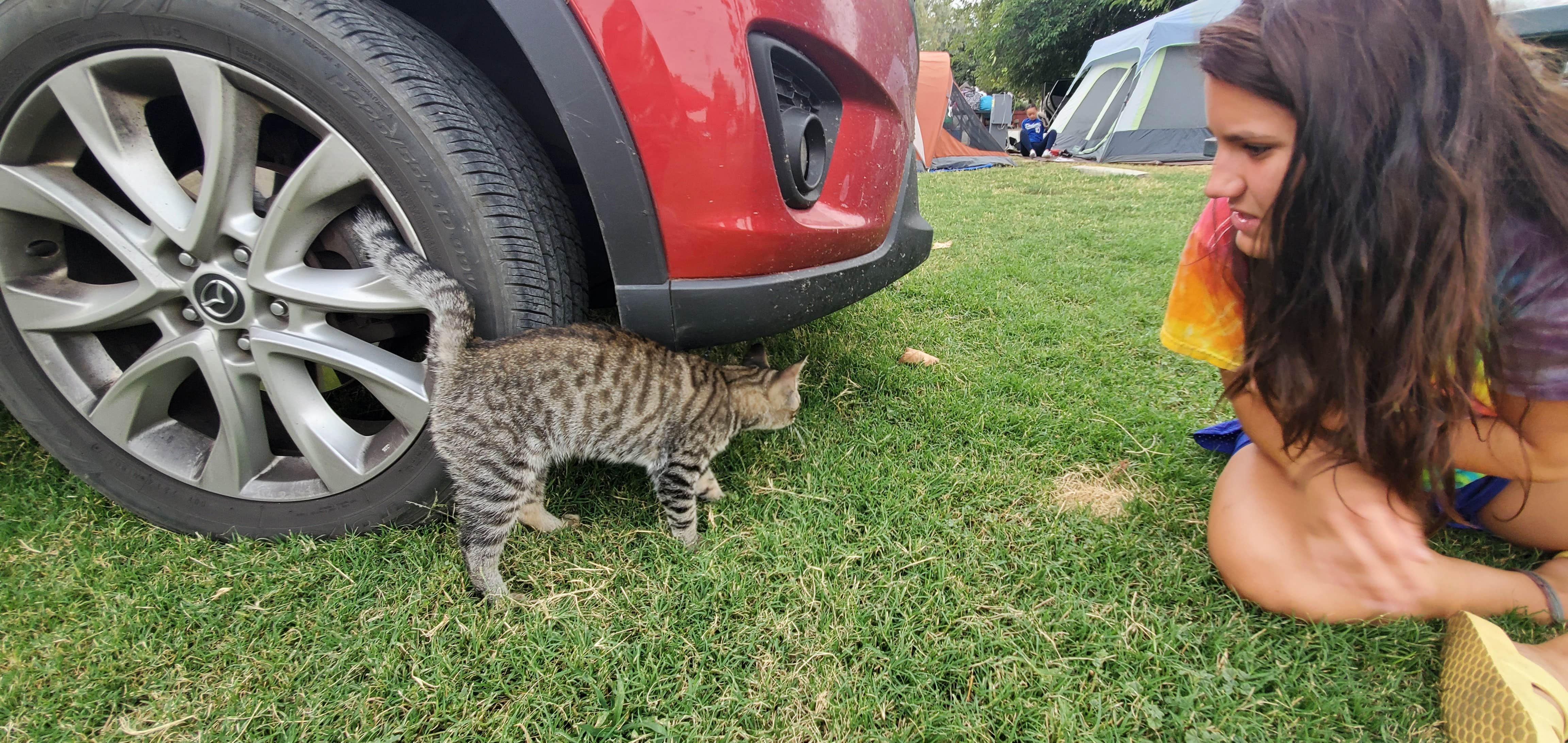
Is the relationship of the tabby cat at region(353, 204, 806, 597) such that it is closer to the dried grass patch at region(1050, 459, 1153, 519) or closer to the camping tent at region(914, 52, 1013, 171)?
the dried grass patch at region(1050, 459, 1153, 519)

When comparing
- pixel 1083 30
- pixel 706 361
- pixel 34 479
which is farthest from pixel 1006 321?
pixel 1083 30

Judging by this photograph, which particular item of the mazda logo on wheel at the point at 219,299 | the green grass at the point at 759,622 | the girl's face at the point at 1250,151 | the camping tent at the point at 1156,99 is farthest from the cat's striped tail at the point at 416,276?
the camping tent at the point at 1156,99

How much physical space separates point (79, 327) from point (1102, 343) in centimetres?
439

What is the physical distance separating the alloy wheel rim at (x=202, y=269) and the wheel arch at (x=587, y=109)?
56 cm

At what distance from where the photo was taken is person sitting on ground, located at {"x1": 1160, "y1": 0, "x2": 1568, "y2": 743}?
4.07 feet

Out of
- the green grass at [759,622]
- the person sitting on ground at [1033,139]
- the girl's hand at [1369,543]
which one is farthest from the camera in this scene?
the person sitting on ground at [1033,139]

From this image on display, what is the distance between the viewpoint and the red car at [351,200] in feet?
5.22

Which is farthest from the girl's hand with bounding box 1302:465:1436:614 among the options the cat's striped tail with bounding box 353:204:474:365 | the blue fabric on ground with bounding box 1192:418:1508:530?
A: the cat's striped tail with bounding box 353:204:474:365

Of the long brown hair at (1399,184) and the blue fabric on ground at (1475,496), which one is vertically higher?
the long brown hair at (1399,184)

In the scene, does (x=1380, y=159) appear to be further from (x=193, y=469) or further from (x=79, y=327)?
(x=79, y=327)

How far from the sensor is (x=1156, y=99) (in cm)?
1328

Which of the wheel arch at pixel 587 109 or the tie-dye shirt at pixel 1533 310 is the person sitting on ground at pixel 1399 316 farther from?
the wheel arch at pixel 587 109

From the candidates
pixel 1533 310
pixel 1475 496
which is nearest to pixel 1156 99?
pixel 1475 496

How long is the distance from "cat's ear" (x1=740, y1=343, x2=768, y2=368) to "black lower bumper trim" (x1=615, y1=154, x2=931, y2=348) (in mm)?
732
